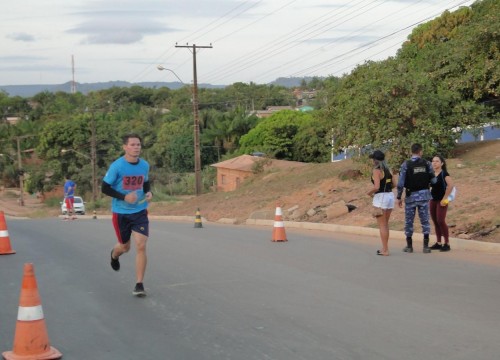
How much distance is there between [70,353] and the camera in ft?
20.5

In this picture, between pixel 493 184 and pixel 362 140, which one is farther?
pixel 362 140

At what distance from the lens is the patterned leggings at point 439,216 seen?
12672mm

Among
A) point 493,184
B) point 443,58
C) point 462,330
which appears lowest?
point 462,330

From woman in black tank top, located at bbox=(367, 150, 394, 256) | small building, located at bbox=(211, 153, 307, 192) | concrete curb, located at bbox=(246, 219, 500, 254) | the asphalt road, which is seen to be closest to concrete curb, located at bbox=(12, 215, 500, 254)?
concrete curb, located at bbox=(246, 219, 500, 254)

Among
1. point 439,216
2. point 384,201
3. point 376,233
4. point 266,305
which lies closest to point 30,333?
point 266,305

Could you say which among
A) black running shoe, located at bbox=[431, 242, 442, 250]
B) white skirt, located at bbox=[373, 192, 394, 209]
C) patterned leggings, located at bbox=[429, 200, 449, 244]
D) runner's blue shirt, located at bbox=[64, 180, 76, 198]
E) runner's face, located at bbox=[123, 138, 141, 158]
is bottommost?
black running shoe, located at bbox=[431, 242, 442, 250]

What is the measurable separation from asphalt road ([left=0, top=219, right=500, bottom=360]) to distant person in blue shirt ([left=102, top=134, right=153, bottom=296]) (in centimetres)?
60

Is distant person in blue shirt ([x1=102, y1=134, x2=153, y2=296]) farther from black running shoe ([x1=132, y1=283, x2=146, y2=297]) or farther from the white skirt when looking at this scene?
the white skirt

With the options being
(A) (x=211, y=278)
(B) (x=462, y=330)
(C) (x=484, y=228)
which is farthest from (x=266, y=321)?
(C) (x=484, y=228)

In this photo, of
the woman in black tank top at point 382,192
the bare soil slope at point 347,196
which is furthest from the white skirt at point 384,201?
the bare soil slope at point 347,196

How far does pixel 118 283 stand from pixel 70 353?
3.42m

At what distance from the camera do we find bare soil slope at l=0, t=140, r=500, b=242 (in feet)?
52.5

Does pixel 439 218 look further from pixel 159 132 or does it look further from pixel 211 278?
pixel 159 132

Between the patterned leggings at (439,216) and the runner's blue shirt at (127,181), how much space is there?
19.3 ft
